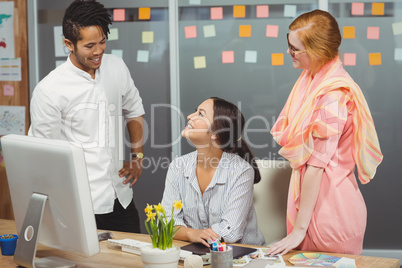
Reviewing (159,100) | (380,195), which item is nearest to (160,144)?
(159,100)

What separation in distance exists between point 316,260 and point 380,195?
6.78ft

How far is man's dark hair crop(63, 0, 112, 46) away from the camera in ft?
7.65

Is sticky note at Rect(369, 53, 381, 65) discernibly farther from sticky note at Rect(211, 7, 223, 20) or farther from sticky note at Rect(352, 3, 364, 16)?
sticky note at Rect(211, 7, 223, 20)

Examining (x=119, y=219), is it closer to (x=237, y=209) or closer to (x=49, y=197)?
(x=237, y=209)

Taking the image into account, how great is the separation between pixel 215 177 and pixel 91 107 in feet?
2.33

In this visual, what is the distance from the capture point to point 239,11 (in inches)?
140

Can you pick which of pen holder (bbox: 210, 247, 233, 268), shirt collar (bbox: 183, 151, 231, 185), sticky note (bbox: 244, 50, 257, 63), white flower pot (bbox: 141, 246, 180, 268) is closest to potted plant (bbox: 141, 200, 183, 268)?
white flower pot (bbox: 141, 246, 180, 268)

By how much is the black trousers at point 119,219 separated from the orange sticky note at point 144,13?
1.60 meters

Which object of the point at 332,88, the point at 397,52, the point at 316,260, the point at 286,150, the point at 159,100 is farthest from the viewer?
the point at 159,100

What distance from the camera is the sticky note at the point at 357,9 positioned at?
342 centimetres

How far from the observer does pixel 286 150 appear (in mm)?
1935

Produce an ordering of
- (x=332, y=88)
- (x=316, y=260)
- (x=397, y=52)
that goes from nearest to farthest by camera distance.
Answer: (x=316, y=260) → (x=332, y=88) → (x=397, y=52)

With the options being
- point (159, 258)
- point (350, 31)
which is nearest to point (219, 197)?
point (159, 258)

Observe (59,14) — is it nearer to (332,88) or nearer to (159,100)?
(159,100)
